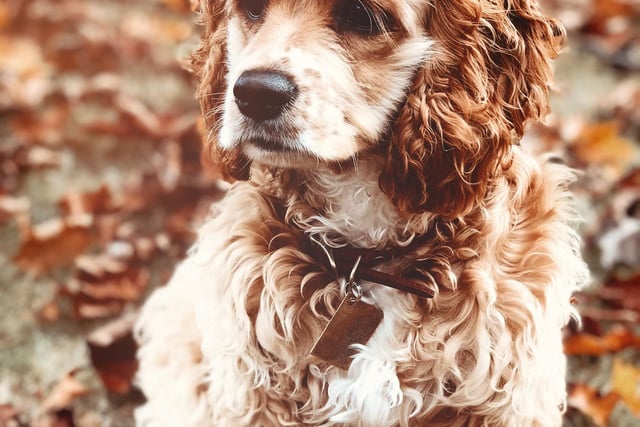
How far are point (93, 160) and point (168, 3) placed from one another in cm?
160

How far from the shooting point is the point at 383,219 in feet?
6.71

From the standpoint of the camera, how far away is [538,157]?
2240 mm

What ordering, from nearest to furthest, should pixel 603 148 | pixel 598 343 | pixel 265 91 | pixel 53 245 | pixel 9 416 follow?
1. pixel 265 91
2. pixel 9 416
3. pixel 598 343
4. pixel 53 245
5. pixel 603 148

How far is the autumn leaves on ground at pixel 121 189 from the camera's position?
285cm

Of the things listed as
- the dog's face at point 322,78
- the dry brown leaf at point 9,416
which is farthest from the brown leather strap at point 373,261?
the dry brown leaf at point 9,416

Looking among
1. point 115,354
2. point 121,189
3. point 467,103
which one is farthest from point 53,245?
point 467,103

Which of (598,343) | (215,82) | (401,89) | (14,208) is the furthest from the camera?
(14,208)

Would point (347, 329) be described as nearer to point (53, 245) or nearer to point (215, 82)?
point (215, 82)

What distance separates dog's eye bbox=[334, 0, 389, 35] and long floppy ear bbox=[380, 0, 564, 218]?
4.4 inches

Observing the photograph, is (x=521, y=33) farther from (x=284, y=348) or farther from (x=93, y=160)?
(x=93, y=160)

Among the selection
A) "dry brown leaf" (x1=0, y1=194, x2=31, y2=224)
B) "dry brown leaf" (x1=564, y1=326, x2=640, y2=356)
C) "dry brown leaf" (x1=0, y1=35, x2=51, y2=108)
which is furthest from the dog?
"dry brown leaf" (x1=0, y1=35, x2=51, y2=108)

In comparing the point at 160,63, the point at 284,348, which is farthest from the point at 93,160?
the point at 284,348

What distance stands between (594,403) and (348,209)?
3.96ft

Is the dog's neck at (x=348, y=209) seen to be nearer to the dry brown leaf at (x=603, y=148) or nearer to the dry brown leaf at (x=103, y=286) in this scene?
the dry brown leaf at (x=103, y=286)
